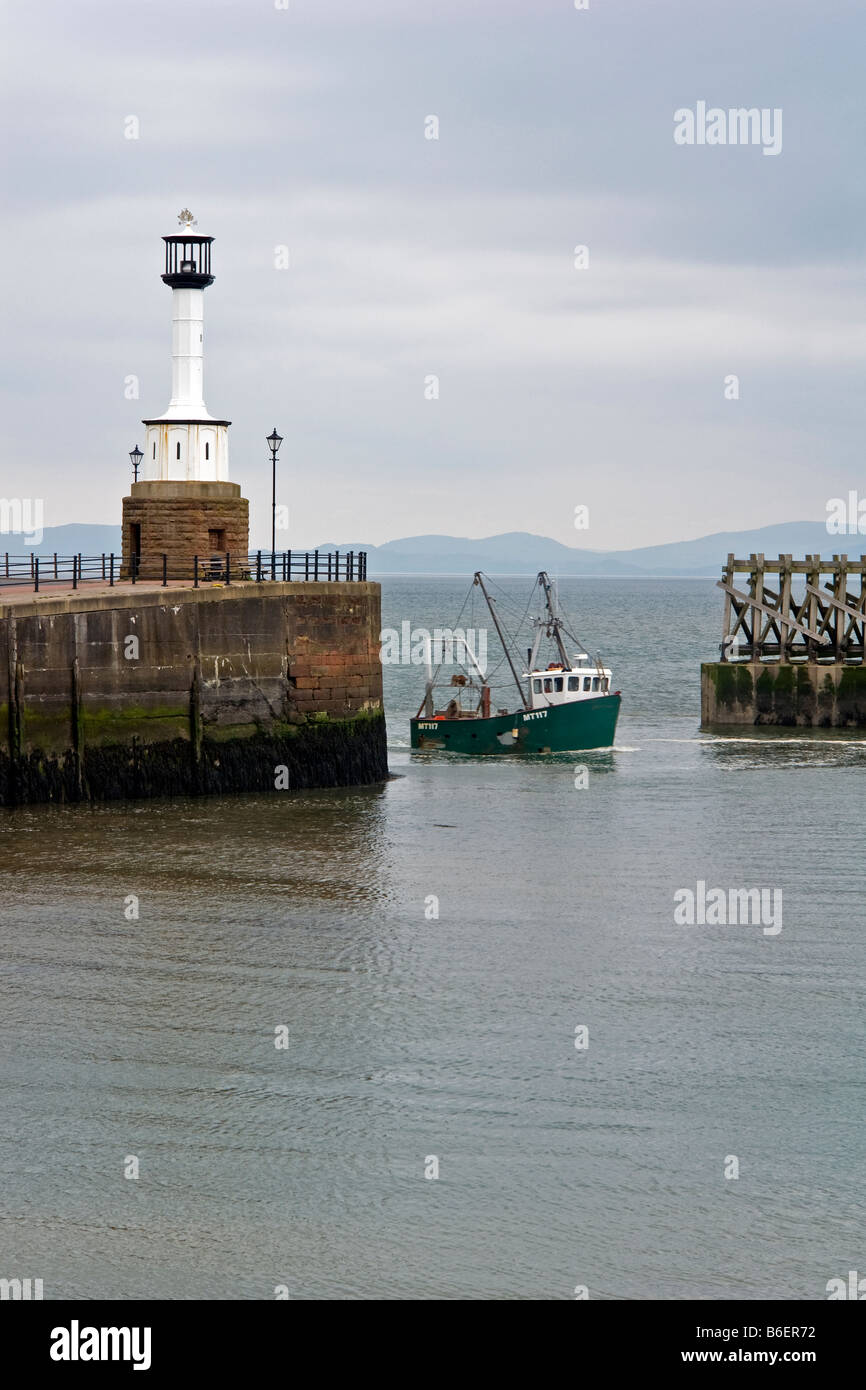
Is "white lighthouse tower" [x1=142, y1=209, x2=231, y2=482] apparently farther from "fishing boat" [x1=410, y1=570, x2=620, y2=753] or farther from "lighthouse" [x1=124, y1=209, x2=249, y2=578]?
"fishing boat" [x1=410, y1=570, x2=620, y2=753]

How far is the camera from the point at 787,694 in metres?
54.1

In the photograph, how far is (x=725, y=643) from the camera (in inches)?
2201

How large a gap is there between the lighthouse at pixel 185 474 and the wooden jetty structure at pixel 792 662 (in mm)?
16802

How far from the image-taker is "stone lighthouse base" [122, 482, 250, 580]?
43469mm

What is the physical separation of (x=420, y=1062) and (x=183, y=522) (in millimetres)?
Answer: 25609

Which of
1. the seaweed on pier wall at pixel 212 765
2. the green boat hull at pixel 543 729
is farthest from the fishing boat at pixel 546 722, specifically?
the seaweed on pier wall at pixel 212 765

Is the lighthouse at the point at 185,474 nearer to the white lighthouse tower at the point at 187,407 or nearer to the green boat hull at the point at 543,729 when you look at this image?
the white lighthouse tower at the point at 187,407

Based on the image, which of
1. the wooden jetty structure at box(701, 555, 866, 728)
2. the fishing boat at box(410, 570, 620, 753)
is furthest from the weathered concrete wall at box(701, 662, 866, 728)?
the fishing boat at box(410, 570, 620, 753)

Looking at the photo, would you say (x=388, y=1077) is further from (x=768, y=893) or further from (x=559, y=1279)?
(x=768, y=893)

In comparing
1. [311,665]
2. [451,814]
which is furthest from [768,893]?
[311,665]

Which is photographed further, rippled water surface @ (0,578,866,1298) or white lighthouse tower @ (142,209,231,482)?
white lighthouse tower @ (142,209,231,482)

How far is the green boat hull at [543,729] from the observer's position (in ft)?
168

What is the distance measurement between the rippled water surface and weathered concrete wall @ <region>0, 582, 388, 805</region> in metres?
1.75

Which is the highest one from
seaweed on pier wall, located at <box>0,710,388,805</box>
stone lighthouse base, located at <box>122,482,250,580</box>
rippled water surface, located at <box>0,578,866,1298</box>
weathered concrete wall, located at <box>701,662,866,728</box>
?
stone lighthouse base, located at <box>122,482,250,580</box>
